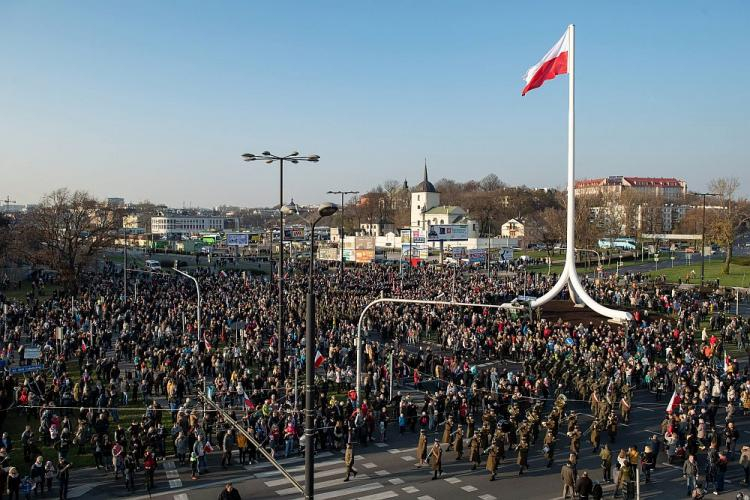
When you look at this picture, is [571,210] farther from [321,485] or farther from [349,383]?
[321,485]

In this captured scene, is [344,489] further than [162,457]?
No

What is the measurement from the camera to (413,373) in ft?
85.8

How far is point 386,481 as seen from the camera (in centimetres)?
1642

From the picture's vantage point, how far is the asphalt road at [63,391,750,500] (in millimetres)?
15516

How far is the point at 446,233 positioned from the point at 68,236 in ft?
115

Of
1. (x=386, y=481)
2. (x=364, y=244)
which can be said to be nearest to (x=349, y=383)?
(x=386, y=481)

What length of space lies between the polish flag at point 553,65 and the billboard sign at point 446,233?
34.2 meters

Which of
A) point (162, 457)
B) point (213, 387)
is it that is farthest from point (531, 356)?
point (162, 457)

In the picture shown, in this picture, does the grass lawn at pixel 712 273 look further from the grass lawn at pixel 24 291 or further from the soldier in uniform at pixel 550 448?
the grass lawn at pixel 24 291

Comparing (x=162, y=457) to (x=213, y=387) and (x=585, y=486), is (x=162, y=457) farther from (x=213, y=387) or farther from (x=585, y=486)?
(x=585, y=486)

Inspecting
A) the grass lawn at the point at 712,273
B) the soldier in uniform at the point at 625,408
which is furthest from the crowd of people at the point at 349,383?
the grass lawn at the point at 712,273

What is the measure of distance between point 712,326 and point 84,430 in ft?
105

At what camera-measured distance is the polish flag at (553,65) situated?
98.2 feet

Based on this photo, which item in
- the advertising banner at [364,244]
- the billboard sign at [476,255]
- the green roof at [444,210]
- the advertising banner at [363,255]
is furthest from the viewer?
the green roof at [444,210]
